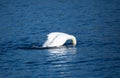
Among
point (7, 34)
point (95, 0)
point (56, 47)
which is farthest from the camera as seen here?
point (95, 0)

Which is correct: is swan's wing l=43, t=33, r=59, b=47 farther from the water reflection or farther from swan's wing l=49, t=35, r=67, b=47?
the water reflection

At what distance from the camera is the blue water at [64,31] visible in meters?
36.6

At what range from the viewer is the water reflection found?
3634 cm

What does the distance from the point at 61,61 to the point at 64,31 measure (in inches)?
561

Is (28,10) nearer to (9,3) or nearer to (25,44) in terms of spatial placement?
(9,3)

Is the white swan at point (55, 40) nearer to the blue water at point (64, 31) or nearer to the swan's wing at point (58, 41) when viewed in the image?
the swan's wing at point (58, 41)

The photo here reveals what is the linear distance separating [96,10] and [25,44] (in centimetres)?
2312

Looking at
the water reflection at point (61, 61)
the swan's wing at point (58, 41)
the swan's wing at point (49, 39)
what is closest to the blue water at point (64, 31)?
the water reflection at point (61, 61)

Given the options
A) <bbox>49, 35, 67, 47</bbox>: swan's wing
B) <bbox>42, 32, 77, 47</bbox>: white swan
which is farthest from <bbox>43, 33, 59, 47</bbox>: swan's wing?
<bbox>49, 35, 67, 47</bbox>: swan's wing

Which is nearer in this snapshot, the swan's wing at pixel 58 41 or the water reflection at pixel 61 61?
the water reflection at pixel 61 61

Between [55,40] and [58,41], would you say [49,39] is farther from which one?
[58,41]

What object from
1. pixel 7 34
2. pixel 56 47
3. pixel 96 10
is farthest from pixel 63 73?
pixel 96 10

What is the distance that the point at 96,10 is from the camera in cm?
6681

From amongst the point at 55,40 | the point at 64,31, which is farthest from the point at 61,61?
the point at 64,31
